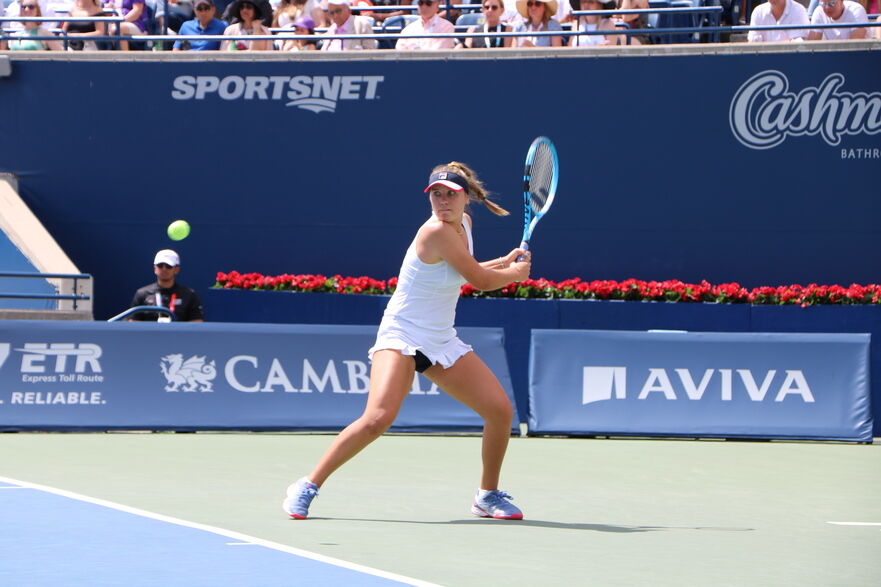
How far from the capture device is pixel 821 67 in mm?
15820

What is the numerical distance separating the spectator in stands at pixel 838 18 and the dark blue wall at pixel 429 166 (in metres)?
0.36

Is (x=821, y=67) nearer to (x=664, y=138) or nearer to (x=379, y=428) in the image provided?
(x=664, y=138)

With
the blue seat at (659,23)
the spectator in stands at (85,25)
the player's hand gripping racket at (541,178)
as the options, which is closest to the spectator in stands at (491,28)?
the blue seat at (659,23)

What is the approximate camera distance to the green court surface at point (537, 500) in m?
5.92

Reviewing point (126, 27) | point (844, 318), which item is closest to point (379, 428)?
point (844, 318)

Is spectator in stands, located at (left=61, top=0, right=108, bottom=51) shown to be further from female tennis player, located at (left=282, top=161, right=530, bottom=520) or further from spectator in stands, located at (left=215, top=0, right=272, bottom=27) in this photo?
female tennis player, located at (left=282, top=161, right=530, bottom=520)

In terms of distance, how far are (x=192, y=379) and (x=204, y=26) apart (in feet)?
22.4

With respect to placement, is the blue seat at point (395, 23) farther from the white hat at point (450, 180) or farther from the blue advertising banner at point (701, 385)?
the white hat at point (450, 180)

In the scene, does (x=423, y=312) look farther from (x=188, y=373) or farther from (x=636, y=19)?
(x=636, y=19)

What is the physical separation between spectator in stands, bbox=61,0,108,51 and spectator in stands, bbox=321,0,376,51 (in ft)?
9.40

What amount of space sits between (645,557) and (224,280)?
10.6 meters

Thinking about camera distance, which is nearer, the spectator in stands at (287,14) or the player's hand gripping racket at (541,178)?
the player's hand gripping racket at (541,178)

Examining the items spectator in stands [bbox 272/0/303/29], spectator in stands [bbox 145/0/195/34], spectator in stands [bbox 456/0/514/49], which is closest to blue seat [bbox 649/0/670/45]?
spectator in stands [bbox 456/0/514/49]

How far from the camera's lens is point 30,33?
1750cm
